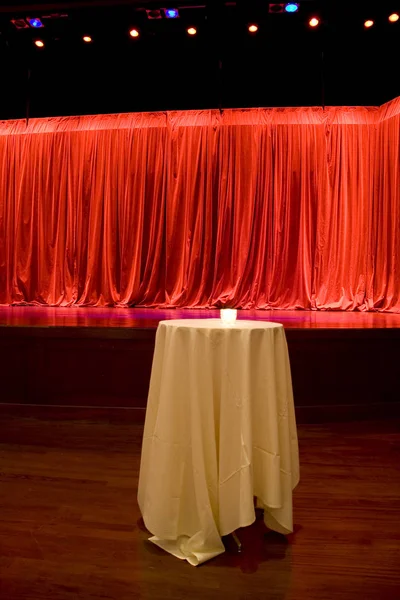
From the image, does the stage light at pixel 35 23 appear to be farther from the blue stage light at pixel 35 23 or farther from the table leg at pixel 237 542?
the table leg at pixel 237 542

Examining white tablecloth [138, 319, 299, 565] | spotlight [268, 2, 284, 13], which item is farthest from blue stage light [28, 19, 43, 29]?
white tablecloth [138, 319, 299, 565]

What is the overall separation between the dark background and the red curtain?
0.30 meters

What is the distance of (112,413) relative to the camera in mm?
2713

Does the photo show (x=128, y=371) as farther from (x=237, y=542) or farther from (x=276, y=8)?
(x=276, y=8)

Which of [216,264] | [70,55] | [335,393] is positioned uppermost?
[70,55]

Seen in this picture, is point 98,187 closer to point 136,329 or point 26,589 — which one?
point 136,329

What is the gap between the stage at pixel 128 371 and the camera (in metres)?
2.71

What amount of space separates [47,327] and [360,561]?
6.65ft

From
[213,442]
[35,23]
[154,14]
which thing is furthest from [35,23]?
[213,442]

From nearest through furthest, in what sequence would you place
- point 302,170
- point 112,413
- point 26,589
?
point 26,589, point 112,413, point 302,170

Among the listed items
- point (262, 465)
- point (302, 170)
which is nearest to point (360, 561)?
point (262, 465)

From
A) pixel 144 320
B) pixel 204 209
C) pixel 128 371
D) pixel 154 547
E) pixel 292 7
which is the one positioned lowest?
pixel 154 547

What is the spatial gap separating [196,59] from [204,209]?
153cm

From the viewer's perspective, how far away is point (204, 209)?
18.4 ft
